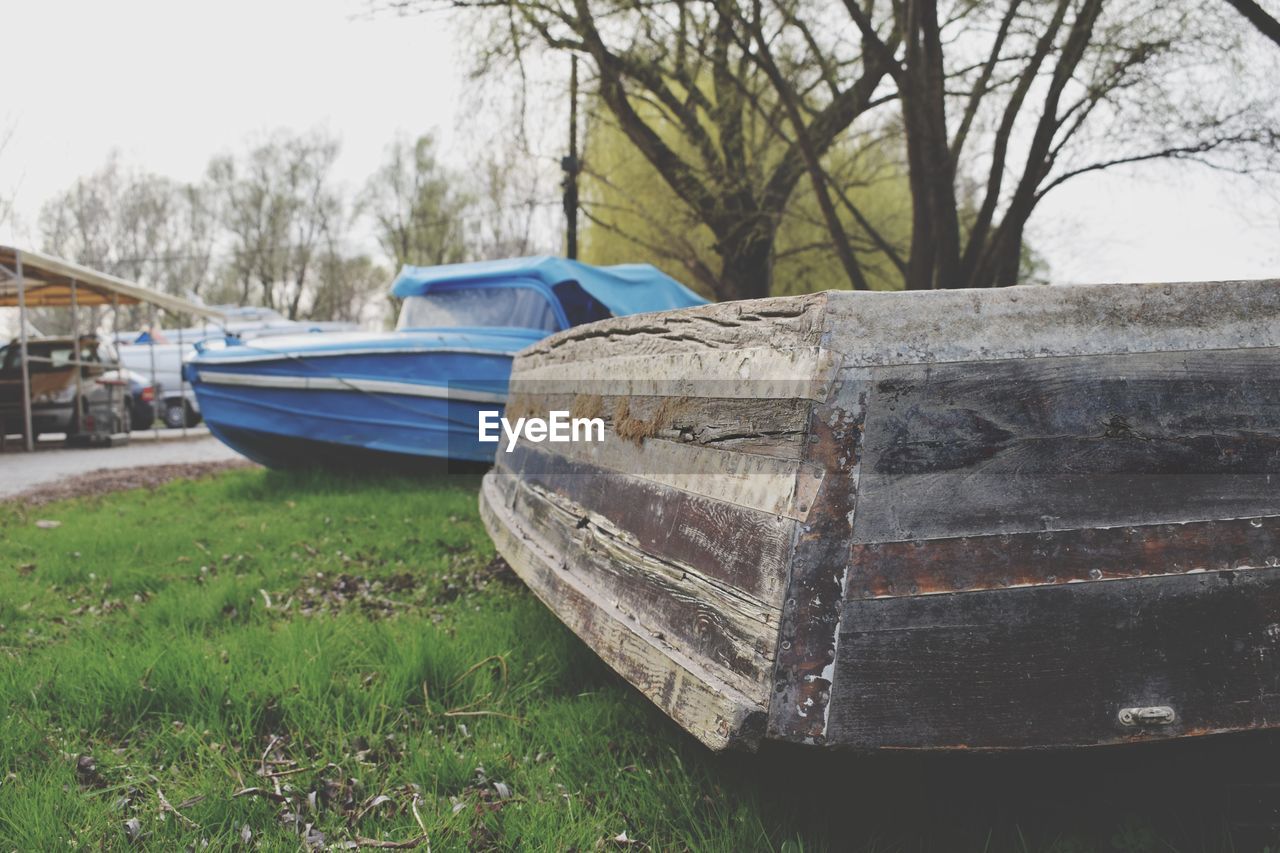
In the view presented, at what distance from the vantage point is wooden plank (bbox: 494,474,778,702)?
1596 mm

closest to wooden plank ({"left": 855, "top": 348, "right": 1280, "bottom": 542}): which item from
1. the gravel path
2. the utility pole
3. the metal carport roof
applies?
the gravel path

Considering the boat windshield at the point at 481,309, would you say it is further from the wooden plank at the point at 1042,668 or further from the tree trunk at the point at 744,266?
the wooden plank at the point at 1042,668

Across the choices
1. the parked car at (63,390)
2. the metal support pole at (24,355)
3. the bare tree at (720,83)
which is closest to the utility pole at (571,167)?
the bare tree at (720,83)

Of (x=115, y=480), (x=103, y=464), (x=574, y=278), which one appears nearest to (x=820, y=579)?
(x=574, y=278)

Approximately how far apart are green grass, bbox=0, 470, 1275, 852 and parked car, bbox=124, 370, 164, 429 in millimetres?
14646

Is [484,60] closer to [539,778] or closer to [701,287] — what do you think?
[701,287]

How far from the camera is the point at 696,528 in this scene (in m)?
1.93

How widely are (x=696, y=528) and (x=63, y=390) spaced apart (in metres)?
14.1

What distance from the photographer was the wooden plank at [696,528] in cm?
160

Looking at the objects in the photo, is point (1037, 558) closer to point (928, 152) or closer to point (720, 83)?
point (928, 152)

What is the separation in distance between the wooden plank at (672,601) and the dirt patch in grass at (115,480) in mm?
6183

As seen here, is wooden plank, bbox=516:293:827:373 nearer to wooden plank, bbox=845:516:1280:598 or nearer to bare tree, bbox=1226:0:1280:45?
wooden plank, bbox=845:516:1280:598

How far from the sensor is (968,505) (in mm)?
1567

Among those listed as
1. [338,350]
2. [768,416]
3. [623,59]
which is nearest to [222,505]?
[338,350]
